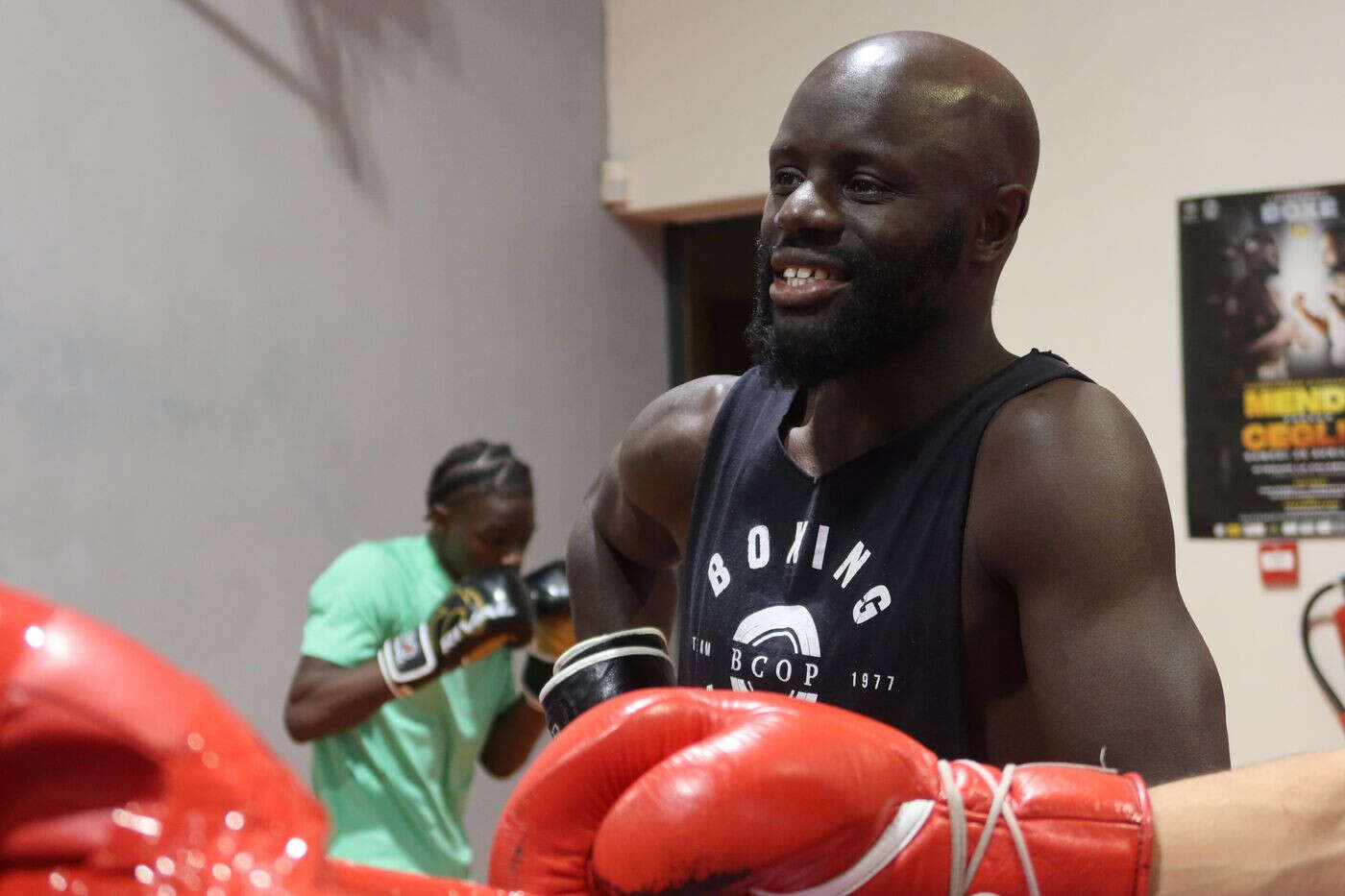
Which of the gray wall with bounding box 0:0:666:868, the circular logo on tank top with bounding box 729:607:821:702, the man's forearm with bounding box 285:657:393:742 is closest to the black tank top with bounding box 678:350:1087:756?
the circular logo on tank top with bounding box 729:607:821:702

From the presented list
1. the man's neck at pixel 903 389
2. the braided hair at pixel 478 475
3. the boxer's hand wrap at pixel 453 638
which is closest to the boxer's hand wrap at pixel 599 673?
the man's neck at pixel 903 389

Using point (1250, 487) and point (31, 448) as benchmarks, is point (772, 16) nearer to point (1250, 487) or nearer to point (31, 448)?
point (1250, 487)

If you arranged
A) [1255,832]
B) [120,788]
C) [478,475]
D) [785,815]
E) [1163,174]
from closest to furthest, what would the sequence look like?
[120,788] < [785,815] < [1255,832] < [478,475] < [1163,174]

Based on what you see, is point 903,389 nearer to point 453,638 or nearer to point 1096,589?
point 1096,589

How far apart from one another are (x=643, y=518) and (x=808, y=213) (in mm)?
478

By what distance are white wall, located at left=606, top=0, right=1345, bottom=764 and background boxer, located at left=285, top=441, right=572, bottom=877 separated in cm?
140

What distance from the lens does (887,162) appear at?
1.16 m

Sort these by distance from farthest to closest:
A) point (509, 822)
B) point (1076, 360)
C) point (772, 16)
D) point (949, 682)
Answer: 1. point (772, 16)
2. point (1076, 360)
3. point (949, 682)
4. point (509, 822)

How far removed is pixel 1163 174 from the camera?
323cm

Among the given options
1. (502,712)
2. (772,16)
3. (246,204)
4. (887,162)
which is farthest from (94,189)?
(887,162)

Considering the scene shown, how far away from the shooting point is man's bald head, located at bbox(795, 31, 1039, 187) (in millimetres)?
1167

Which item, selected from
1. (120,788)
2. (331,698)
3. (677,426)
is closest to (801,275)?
(677,426)

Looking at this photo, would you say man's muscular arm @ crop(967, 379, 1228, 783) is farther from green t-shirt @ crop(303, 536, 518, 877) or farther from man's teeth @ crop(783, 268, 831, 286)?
green t-shirt @ crop(303, 536, 518, 877)

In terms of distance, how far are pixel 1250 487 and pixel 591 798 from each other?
2.69 metres
